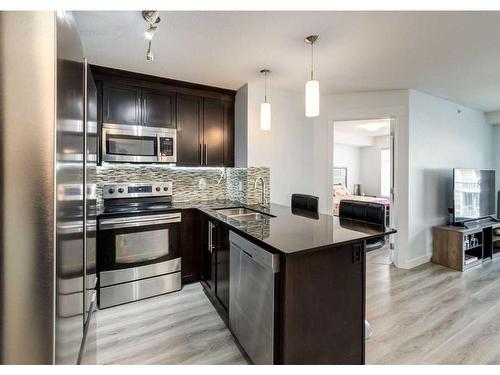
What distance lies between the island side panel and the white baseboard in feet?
7.86

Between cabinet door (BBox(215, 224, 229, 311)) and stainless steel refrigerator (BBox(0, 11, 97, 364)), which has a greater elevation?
stainless steel refrigerator (BBox(0, 11, 97, 364))

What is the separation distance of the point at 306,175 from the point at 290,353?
8.49 ft

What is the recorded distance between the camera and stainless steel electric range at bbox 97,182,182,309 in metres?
2.50

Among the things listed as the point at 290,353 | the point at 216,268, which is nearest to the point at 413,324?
the point at 290,353

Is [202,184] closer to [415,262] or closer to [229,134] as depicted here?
[229,134]

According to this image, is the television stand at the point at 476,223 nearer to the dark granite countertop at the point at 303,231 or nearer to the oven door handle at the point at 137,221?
the dark granite countertop at the point at 303,231

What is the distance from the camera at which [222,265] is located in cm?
222

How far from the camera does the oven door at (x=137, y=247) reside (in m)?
2.50

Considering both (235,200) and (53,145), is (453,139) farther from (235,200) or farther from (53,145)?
(53,145)

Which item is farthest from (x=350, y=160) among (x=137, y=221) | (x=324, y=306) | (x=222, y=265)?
(x=324, y=306)

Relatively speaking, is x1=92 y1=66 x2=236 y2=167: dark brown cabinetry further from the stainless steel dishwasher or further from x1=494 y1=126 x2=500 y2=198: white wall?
x1=494 y1=126 x2=500 y2=198: white wall

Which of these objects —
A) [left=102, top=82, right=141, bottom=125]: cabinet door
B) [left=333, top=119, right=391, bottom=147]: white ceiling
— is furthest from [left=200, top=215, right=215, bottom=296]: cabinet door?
[left=333, top=119, right=391, bottom=147]: white ceiling

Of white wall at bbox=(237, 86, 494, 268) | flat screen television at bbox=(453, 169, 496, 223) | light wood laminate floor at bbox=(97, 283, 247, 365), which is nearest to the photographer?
light wood laminate floor at bbox=(97, 283, 247, 365)

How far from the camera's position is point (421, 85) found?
10.9ft
